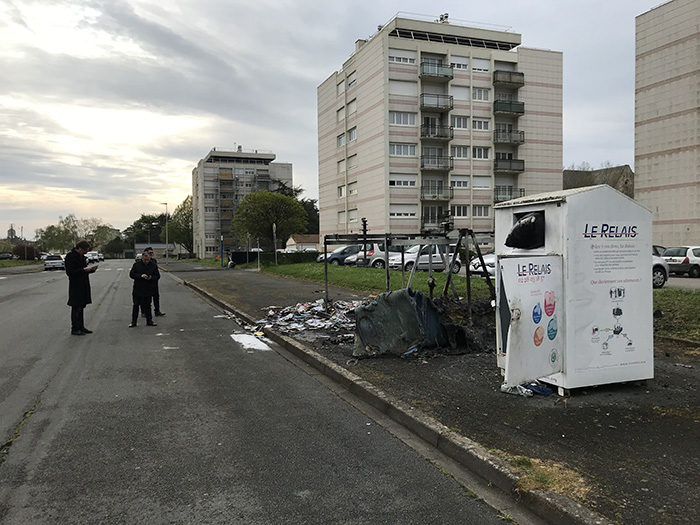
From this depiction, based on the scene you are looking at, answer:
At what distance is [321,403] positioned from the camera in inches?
218

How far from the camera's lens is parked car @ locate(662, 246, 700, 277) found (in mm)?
22453

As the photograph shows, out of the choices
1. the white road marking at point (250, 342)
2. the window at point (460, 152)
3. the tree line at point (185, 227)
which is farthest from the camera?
the tree line at point (185, 227)

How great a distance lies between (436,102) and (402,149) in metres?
5.43

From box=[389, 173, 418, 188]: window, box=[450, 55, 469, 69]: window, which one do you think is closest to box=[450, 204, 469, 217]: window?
box=[389, 173, 418, 188]: window

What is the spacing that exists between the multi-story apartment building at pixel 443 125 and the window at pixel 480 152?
0.10 metres

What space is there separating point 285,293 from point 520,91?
4404 centimetres

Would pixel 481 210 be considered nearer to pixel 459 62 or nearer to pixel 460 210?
pixel 460 210

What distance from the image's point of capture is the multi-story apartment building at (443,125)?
158 feet

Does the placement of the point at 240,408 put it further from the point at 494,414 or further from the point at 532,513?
the point at 532,513

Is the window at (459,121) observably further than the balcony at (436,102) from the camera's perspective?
Yes

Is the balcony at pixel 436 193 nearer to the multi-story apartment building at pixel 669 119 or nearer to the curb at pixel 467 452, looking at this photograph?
the multi-story apartment building at pixel 669 119

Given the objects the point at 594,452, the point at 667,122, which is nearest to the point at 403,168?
the point at 667,122

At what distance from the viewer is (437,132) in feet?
161

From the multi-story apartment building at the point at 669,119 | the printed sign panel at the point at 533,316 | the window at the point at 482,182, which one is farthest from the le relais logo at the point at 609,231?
the window at the point at 482,182
